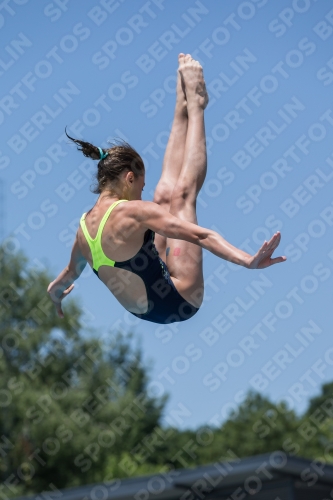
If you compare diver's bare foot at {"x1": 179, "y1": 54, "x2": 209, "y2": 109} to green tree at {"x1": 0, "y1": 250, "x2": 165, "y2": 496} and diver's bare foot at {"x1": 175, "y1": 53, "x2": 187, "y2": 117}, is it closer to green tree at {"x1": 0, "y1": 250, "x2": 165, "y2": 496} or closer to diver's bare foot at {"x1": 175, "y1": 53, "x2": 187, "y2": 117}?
diver's bare foot at {"x1": 175, "y1": 53, "x2": 187, "y2": 117}

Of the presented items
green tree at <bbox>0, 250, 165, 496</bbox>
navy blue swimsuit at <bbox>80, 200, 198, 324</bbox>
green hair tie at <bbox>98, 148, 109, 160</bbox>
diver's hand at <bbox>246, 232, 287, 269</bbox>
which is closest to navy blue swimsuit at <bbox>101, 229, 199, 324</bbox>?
navy blue swimsuit at <bbox>80, 200, 198, 324</bbox>

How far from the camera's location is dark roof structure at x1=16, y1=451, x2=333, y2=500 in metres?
11.7

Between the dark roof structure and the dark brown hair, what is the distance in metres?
6.96

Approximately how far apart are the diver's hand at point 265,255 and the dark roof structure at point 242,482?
293 inches

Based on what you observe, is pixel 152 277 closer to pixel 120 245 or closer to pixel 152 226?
pixel 120 245

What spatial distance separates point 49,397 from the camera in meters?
27.0

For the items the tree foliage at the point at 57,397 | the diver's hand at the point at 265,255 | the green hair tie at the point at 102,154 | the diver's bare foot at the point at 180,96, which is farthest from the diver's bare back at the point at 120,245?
the tree foliage at the point at 57,397

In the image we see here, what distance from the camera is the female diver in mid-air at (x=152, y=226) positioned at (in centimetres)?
533

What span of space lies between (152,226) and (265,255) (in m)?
0.86

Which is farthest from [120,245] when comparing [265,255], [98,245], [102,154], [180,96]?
[180,96]

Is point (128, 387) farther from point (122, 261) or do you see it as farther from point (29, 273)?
point (122, 261)

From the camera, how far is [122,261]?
5520 millimetres

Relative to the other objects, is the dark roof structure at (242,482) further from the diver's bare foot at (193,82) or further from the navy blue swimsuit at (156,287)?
the diver's bare foot at (193,82)

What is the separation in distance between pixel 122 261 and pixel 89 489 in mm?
8983
